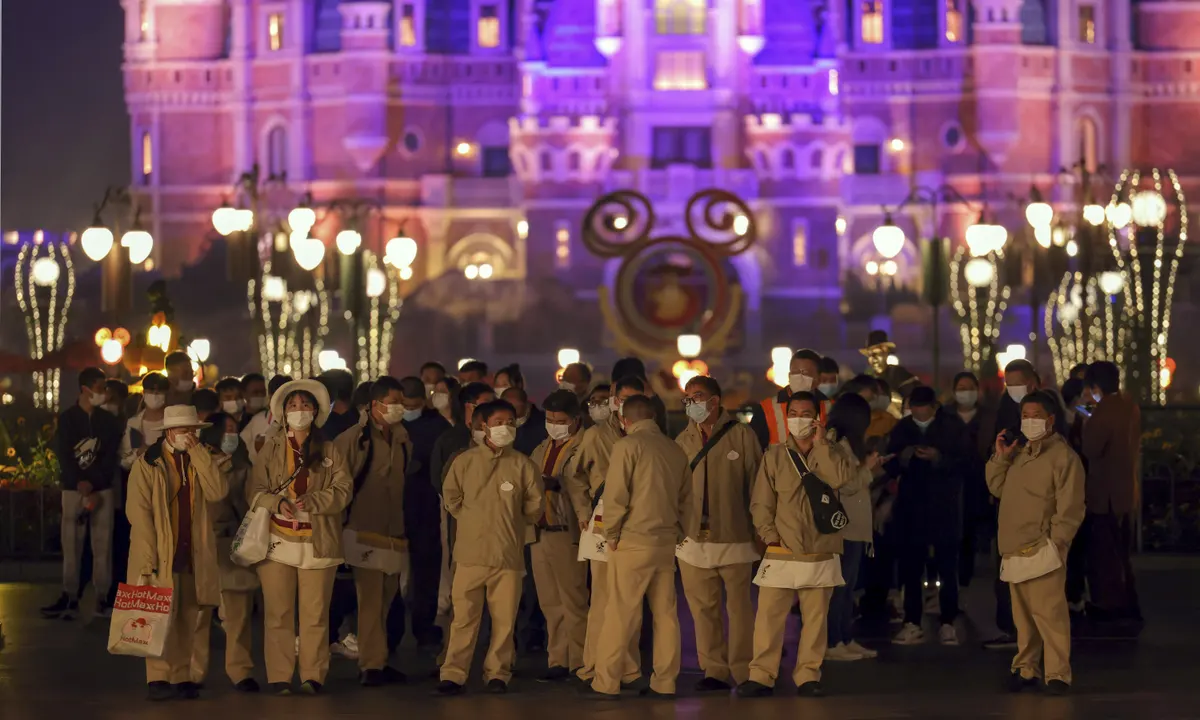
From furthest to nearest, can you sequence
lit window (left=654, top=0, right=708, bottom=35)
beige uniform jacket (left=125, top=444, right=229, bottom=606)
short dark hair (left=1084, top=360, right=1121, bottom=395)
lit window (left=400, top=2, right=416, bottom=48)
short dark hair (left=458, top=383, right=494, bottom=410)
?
lit window (left=400, top=2, right=416, bottom=48), lit window (left=654, top=0, right=708, bottom=35), short dark hair (left=1084, top=360, right=1121, bottom=395), short dark hair (left=458, top=383, right=494, bottom=410), beige uniform jacket (left=125, top=444, right=229, bottom=606)

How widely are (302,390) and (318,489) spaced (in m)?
0.47

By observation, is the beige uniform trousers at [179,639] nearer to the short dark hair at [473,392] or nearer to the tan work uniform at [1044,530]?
the short dark hair at [473,392]

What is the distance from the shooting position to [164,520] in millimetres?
9344

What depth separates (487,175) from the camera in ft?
178

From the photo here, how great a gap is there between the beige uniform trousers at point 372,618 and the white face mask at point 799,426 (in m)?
2.20

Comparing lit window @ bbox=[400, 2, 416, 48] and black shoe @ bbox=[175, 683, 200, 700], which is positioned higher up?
lit window @ bbox=[400, 2, 416, 48]

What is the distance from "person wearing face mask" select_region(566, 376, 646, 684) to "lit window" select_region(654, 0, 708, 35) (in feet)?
136

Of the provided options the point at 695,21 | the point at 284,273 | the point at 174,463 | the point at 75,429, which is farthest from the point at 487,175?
the point at 174,463

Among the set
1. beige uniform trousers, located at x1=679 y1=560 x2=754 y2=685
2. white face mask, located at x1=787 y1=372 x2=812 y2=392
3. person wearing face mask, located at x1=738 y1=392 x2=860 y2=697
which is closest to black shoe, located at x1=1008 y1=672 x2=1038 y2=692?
person wearing face mask, located at x1=738 y1=392 x2=860 y2=697

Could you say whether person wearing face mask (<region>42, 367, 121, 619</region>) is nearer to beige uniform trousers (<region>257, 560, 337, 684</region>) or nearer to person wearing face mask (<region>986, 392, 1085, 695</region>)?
beige uniform trousers (<region>257, 560, 337, 684</region>)

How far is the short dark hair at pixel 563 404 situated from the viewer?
10648 mm

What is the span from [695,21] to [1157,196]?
2481cm

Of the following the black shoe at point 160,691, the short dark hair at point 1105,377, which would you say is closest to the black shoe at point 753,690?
the black shoe at point 160,691

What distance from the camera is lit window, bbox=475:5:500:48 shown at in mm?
54531
